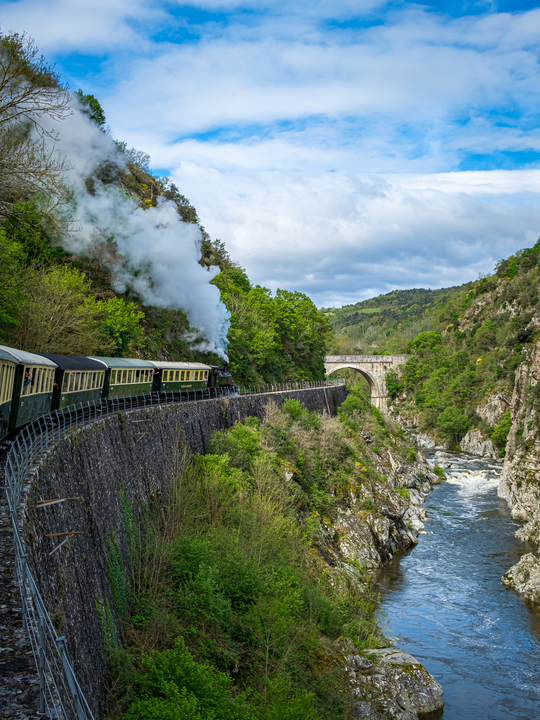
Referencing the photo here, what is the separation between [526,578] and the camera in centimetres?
2709

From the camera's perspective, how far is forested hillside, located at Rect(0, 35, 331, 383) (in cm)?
1722

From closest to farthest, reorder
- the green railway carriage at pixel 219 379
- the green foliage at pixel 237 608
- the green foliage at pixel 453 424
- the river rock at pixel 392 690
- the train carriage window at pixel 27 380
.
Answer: the green foliage at pixel 237 608 < the train carriage window at pixel 27 380 < the river rock at pixel 392 690 < the green railway carriage at pixel 219 379 < the green foliage at pixel 453 424

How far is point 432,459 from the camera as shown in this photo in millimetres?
68062

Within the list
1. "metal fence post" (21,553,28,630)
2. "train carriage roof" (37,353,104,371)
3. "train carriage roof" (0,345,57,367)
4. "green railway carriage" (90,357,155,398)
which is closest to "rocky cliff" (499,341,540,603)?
"green railway carriage" (90,357,155,398)

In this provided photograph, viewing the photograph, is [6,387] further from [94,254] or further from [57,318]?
[94,254]

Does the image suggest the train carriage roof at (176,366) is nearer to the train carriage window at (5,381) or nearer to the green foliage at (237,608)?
the green foliage at (237,608)

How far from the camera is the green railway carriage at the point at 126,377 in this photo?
2436 cm

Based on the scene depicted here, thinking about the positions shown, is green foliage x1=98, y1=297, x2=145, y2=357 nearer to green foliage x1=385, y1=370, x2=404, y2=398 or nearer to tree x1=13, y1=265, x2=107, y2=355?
tree x1=13, y1=265, x2=107, y2=355

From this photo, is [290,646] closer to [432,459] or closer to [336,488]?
[336,488]

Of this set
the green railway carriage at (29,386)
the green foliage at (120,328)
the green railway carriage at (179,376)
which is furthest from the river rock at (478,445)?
the green railway carriage at (29,386)

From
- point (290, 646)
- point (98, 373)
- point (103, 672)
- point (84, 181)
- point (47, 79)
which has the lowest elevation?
point (290, 646)

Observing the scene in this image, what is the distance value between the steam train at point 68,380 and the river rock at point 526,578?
19.6 metres

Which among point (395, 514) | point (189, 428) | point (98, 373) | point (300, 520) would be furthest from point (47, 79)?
point (395, 514)

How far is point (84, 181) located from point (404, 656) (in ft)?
127
